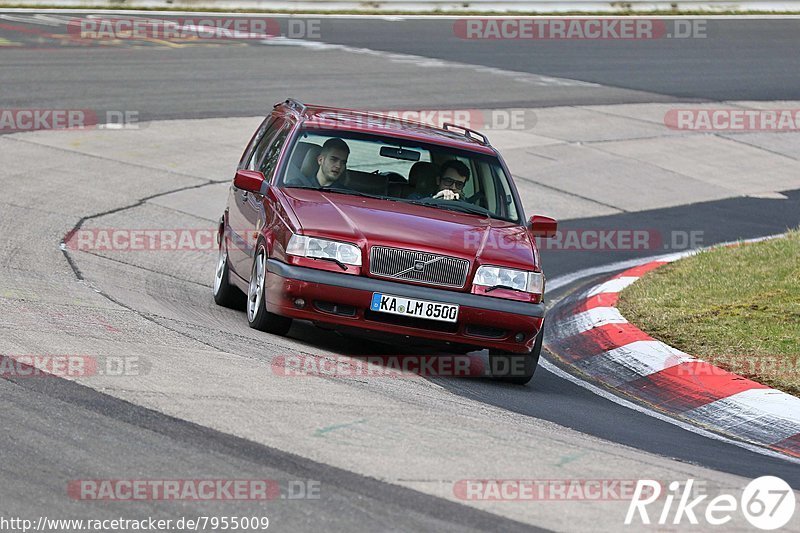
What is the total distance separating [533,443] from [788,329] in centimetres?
384

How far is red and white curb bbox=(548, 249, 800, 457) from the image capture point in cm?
786

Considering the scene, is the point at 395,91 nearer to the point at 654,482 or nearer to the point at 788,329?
the point at 788,329

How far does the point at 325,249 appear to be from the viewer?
8422 mm

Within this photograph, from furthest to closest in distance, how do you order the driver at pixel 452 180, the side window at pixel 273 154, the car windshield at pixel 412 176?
the side window at pixel 273 154 → the driver at pixel 452 180 → the car windshield at pixel 412 176

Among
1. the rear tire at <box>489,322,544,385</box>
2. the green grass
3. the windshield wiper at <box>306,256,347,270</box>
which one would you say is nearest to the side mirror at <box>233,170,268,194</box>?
the windshield wiper at <box>306,256,347,270</box>

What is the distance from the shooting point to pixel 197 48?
25625mm

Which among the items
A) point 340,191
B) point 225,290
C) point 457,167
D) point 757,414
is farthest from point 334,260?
point 757,414

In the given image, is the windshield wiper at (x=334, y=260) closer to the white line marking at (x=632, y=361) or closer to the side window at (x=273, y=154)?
the side window at (x=273, y=154)

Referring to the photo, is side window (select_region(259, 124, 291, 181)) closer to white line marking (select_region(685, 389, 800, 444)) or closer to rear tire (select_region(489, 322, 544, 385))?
rear tire (select_region(489, 322, 544, 385))

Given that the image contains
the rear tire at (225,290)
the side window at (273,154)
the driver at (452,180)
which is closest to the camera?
the driver at (452,180)

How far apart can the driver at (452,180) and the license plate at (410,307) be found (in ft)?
4.57

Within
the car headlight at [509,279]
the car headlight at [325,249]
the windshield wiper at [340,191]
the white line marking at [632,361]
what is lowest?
the white line marking at [632,361]

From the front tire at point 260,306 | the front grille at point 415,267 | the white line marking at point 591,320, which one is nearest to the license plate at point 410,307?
the front grille at point 415,267

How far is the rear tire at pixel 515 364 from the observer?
867 centimetres
